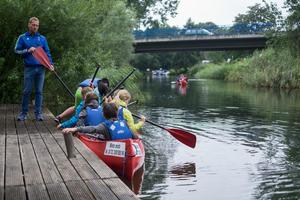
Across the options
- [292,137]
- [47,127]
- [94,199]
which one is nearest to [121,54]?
[292,137]

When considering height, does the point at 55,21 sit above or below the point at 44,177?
above

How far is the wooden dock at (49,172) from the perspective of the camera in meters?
5.46

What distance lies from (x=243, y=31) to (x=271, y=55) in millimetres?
12042

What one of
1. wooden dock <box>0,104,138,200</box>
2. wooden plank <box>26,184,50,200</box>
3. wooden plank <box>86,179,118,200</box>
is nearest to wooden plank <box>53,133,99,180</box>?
wooden dock <box>0,104,138,200</box>

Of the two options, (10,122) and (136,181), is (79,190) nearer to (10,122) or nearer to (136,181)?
(136,181)

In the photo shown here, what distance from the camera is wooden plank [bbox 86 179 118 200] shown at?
5385 mm

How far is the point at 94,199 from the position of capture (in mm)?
5297

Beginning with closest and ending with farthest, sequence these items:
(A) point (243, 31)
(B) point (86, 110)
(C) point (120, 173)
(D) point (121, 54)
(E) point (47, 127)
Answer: (C) point (120, 173), (B) point (86, 110), (E) point (47, 127), (D) point (121, 54), (A) point (243, 31)

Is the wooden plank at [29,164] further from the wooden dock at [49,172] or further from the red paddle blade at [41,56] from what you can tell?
the red paddle blade at [41,56]


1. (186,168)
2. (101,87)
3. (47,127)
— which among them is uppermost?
(101,87)

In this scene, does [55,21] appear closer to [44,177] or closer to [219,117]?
[219,117]

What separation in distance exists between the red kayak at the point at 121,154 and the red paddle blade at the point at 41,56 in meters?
2.88

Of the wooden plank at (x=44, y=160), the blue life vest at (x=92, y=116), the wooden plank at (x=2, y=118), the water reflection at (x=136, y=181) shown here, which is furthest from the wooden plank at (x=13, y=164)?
the water reflection at (x=136, y=181)

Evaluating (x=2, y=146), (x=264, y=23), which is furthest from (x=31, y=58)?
(x=264, y=23)
